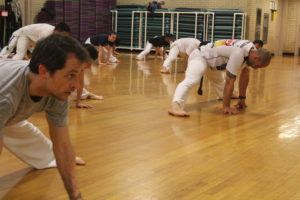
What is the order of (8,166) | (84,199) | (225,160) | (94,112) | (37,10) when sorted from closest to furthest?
(84,199) → (8,166) → (225,160) → (94,112) → (37,10)

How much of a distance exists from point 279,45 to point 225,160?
16.2 meters

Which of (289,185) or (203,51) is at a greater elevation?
(203,51)

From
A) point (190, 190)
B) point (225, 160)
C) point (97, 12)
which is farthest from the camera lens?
point (97, 12)

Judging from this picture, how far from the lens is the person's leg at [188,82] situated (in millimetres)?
4855

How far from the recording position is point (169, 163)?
3.06 meters

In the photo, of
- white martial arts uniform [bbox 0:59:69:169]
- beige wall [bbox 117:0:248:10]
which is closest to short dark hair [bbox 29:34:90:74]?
white martial arts uniform [bbox 0:59:69:169]

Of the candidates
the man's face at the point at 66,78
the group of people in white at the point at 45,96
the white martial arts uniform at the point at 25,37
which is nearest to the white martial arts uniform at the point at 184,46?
the white martial arts uniform at the point at 25,37

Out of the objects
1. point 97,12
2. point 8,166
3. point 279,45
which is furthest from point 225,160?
point 279,45

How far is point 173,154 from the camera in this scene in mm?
3289

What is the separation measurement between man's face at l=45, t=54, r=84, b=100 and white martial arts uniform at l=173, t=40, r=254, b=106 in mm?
3131

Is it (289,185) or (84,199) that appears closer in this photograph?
(84,199)

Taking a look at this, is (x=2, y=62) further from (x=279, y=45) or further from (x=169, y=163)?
Answer: (x=279, y=45)

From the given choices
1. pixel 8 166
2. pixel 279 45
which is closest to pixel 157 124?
pixel 8 166

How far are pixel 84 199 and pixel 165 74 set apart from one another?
6945 mm
